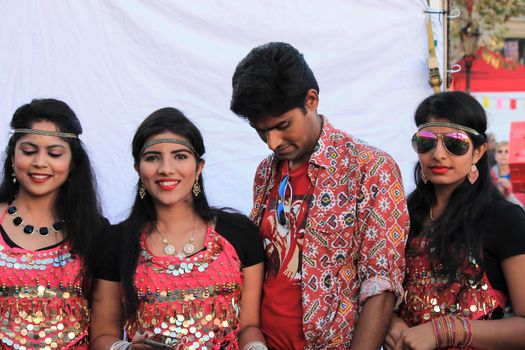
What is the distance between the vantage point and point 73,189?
2754 millimetres

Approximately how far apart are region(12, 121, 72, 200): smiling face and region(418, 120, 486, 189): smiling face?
139 cm

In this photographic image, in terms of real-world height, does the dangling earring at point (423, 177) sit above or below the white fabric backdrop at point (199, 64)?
below

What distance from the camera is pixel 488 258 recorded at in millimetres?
2309

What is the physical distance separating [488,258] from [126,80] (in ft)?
6.37

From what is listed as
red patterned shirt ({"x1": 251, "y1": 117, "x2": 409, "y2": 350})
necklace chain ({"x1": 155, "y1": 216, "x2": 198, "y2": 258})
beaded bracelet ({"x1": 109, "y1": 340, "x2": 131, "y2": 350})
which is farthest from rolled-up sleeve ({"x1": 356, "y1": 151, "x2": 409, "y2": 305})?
beaded bracelet ({"x1": 109, "y1": 340, "x2": 131, "y2": 350})

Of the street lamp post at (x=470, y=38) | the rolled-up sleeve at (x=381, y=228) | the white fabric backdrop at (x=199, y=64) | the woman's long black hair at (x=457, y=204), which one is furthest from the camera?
the street lamp post at (x=470, y=38)

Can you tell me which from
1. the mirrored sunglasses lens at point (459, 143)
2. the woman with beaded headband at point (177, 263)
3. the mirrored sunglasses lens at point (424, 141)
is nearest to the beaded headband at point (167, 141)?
the woman with beaded headband at point (177, 263)

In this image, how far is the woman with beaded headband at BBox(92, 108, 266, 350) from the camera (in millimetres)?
2389

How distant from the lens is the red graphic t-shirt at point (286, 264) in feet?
7.71

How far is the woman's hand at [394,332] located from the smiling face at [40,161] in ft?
4.52

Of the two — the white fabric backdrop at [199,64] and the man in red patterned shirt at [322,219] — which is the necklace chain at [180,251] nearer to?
the man in red patterned shirt at [322,219]

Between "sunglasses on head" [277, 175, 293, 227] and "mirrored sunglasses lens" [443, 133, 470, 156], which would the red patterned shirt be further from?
"mirrored sunglasses lens" [443, 133, 470, 156]

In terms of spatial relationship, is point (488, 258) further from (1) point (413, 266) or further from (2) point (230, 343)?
(2) point (230, 343)

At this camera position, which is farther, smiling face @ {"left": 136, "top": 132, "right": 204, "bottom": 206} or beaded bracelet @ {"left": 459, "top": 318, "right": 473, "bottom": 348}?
smiling face @ {"left": 136, "top": 132, "right": 204, "bottom": 206}
